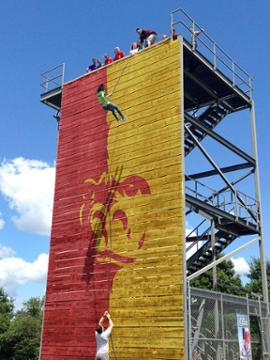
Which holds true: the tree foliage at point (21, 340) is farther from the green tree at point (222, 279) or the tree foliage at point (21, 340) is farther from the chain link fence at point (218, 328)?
the chain link fence at point (218, 328)

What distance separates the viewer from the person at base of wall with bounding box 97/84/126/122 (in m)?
16.7

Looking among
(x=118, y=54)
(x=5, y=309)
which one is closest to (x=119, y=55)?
(x=118, y=54)

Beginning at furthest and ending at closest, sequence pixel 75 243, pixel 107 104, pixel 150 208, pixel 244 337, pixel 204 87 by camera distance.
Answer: pixel 204 87 → pixel 75 243 → pixel 107 104 → pixel 244 337 → pixel 150 208

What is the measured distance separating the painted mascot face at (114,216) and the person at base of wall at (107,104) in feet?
7.30

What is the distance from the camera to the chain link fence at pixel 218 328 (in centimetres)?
1430

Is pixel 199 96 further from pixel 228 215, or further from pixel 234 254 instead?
pixel 234 254

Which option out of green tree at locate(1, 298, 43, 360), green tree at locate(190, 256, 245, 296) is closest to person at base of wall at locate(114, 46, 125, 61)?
green tree at locate(190, 256, 245, 296)

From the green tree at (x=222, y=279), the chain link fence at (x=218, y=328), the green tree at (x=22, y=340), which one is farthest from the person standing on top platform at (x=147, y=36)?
the green tree at (x=22, y=340)

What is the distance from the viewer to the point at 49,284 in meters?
18.8

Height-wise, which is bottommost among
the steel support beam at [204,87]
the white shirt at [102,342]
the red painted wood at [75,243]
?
the white shirt at [102,342]

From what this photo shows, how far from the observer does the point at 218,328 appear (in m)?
15.3

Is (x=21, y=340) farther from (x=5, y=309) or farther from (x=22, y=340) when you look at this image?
(x=5, y=309)

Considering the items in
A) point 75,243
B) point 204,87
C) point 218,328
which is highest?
point 204,87

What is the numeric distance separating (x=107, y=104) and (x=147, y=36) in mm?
3895
